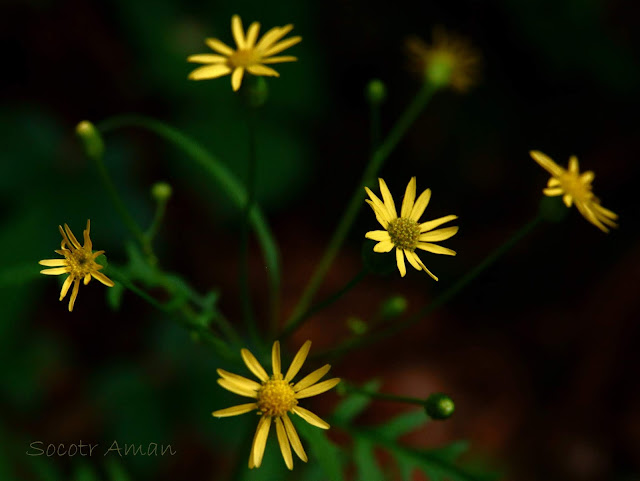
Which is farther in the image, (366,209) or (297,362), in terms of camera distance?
(366,209)

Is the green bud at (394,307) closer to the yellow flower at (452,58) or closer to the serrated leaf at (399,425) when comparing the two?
the serrated leaf at (399,425)

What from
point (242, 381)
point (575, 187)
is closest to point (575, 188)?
point (575, 187)

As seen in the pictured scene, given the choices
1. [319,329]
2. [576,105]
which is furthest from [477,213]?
[319,329]

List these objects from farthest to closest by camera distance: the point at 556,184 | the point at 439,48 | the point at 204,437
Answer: the point at 204,437 → the point at 439,48 → the point at 556,184

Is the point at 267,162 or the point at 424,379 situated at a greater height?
the point at 267,162

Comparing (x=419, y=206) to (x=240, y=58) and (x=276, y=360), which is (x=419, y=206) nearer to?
(x=276, y=360)

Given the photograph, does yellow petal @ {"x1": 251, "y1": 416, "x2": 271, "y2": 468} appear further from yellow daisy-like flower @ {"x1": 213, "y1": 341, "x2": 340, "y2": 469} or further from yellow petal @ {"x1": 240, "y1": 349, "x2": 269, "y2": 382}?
yellow petal @ {"x1": 240, "y1": 349, "x2": 269, "y2": 382}

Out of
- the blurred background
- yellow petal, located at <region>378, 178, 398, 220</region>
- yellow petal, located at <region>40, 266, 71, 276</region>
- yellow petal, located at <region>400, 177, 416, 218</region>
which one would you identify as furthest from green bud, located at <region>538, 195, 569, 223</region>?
the blurred background

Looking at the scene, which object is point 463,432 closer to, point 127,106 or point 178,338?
point 178,338
